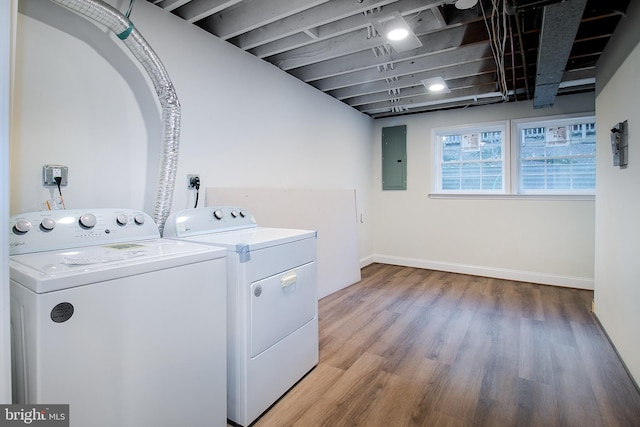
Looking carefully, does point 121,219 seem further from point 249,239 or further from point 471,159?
point 471,159

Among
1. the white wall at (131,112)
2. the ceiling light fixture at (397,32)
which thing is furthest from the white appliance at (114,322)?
the ceiling light fixture at (397,32)

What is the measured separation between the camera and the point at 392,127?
5043mm

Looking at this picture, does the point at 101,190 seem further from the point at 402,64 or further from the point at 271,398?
the point at 402,64

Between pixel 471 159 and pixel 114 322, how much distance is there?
4.58 m

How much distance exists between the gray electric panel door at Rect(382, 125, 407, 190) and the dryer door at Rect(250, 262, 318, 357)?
129 inches

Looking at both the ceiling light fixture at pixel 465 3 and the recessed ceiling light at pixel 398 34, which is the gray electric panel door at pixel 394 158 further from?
the ceiling light fixture at pixel 465 3

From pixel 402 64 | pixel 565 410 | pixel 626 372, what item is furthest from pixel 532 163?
pixel 565 410

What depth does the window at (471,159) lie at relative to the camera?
438 centimetres

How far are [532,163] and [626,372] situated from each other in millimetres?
2764

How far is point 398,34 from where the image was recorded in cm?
242

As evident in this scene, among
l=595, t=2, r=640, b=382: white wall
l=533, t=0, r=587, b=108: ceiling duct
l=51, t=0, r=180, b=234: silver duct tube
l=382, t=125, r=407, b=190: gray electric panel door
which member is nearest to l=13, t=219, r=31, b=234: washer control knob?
l=51, t=0, r=180, b=234: silver duct tube

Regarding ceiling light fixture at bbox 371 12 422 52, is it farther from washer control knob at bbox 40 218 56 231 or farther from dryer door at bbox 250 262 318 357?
washer control knob at bbox 40 218 56 231

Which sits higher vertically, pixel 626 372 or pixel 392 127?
pixel 392 127

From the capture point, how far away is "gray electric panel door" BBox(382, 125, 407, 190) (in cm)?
496
